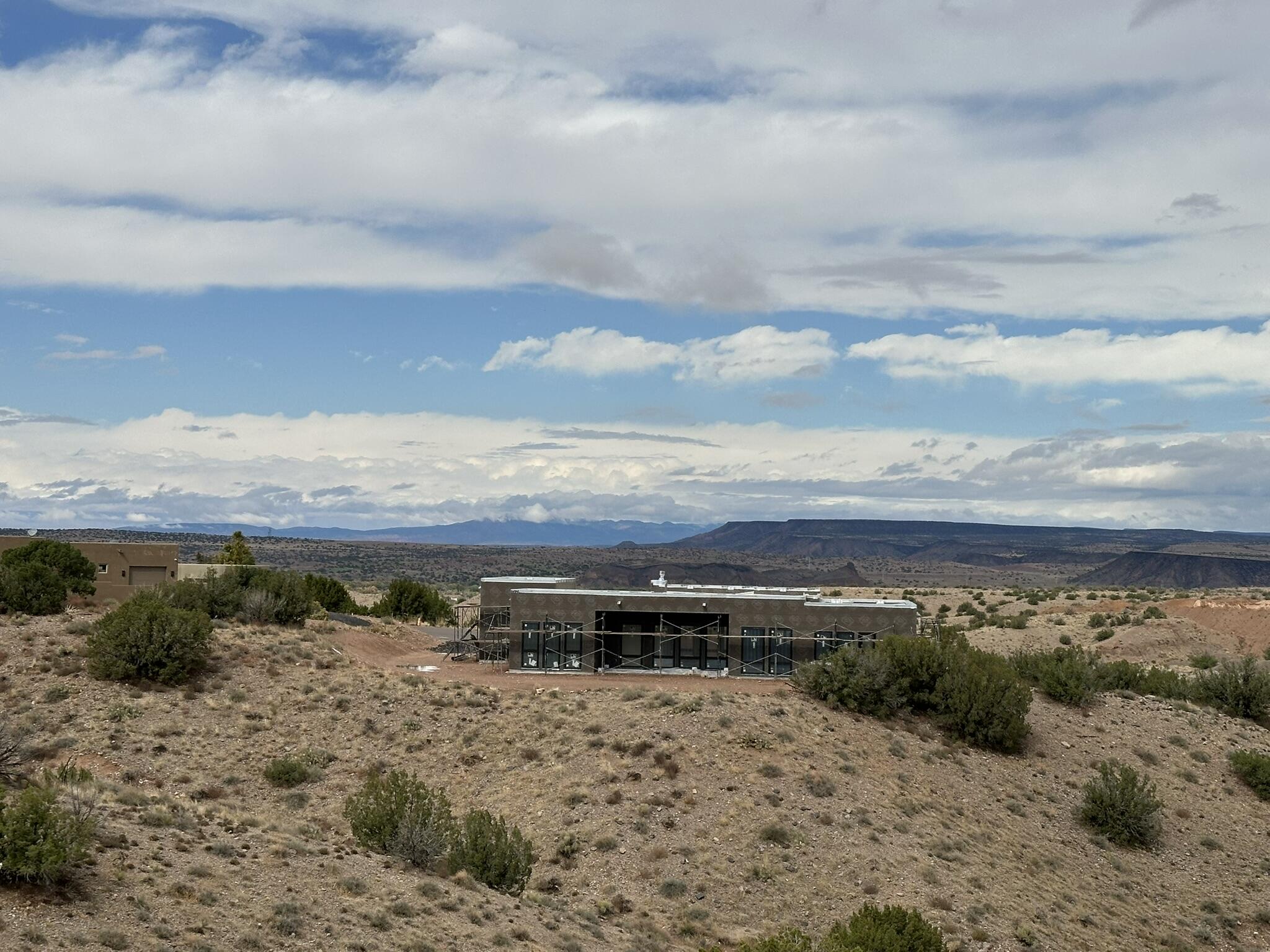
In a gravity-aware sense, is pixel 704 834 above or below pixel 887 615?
below

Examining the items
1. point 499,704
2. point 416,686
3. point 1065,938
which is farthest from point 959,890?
point 416,686

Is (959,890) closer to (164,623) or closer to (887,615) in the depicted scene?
(887,615)

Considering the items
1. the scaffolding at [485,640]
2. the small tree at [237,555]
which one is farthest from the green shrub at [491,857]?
the small tree at [237,555]

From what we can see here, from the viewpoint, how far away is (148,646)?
137 ft

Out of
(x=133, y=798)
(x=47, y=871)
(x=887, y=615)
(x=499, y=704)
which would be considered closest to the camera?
(x=47, y=871)

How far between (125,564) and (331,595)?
1316 cm

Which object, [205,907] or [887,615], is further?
[887,615]

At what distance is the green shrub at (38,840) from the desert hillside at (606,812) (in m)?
0.43

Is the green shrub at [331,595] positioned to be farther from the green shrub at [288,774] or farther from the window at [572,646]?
the green shrub at [288,774]

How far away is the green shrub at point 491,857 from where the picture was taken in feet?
83.1

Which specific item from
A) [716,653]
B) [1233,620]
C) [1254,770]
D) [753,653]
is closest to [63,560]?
[716,653]

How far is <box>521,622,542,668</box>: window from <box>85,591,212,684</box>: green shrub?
13119 millimetres

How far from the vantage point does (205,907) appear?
19.0 metres

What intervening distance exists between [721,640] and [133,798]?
3010 centimetres
